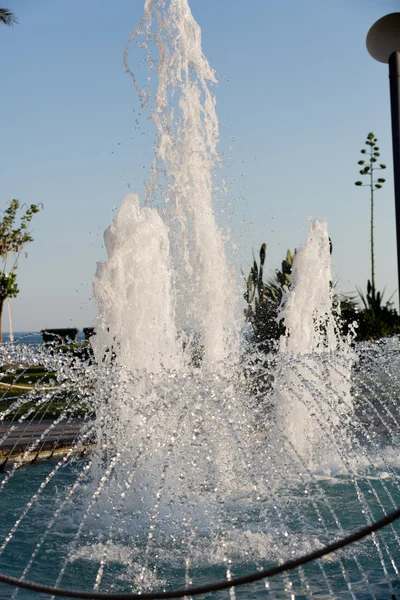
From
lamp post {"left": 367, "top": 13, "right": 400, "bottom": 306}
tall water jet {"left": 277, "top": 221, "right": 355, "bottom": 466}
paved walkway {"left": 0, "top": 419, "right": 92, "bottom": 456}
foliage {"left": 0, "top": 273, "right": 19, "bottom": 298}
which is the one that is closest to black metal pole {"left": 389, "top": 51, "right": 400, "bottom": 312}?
lamp post {"left": 367, "top": 13, "right": 400, "bottom": 306}

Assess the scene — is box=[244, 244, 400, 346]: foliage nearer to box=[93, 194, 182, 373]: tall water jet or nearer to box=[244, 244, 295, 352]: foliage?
box=[244, 244, 295, 352]: foliage

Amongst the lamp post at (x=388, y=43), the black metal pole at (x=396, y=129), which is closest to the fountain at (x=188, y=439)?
the black metal pole at (x=396, y=129)

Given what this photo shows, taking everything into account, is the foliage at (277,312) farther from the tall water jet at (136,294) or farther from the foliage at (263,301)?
the tall water jet at (136,294)

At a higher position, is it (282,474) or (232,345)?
(232,345)

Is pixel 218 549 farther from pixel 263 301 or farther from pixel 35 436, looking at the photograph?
pixel 263 301

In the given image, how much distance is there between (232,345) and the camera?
336 inches

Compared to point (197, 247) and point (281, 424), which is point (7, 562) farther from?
point (197, 247)

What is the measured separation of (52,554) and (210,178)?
5599 mm

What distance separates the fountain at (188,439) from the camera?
430 centimetres

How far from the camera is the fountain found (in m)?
4.30

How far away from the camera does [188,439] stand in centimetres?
582

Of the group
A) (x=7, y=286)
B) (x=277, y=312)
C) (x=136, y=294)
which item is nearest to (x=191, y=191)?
(x=136, y=294)

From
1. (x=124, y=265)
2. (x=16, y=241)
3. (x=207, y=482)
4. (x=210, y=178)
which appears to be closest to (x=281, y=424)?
(x=207, y=482)

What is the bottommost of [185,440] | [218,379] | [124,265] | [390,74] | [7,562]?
[7,562]
